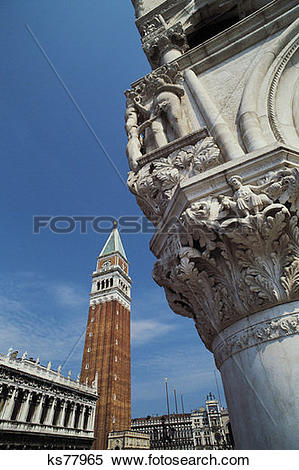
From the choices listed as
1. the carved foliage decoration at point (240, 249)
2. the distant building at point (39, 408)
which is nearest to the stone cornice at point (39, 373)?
the distant building at point (39, 408)

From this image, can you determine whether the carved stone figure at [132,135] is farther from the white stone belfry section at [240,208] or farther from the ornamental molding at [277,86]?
the ornamental molding at [277,86]

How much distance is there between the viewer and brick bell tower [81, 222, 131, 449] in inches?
1592

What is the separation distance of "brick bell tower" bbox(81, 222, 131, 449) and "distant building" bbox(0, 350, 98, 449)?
4.15 metres

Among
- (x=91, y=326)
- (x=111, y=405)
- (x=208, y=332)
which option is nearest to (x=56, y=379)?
(x=111, y=405)

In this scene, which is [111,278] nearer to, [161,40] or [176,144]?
[161,40]

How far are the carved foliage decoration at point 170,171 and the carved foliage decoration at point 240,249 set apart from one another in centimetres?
57

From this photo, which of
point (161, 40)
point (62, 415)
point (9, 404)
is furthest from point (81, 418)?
point (161, 40)

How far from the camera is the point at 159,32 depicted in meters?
5.42

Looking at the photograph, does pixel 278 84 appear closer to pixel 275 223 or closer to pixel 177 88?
pixel 177 88

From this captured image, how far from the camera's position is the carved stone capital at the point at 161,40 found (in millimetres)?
5066

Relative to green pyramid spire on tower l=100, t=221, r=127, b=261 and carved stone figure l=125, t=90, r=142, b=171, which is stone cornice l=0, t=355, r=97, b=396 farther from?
green pyramid spire on tower l=100, t=221, r=127, b=261

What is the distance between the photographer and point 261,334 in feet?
7.04

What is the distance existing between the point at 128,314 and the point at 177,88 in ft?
186

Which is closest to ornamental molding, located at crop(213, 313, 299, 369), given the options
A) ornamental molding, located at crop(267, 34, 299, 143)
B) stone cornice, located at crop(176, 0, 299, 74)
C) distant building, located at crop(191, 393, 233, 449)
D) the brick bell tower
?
ornamental molding, located at crop(267, 34, 299, 143)
